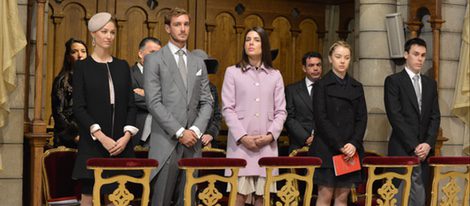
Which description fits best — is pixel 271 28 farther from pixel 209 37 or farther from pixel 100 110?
pixel 100 110

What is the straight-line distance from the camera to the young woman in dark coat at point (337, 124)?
18.3 feet

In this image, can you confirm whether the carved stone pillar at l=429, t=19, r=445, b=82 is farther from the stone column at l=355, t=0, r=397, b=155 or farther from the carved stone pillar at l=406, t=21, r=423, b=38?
the stone column at l=355, t=0, r=397, b=155

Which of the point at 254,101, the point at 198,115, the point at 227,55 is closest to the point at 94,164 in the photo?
the point at 198,115

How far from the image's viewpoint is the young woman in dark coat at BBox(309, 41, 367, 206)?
5.58 meters

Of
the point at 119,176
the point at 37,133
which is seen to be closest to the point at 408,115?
the point at 119,176

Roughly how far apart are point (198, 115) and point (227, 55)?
11.0 feet

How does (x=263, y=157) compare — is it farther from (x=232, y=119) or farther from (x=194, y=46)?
(x=194, y=46)

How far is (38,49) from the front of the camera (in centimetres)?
600

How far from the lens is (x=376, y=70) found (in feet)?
24.3

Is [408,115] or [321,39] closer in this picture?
[408,115]

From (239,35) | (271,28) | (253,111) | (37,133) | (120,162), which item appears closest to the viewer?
(120,162)

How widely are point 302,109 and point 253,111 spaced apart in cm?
107

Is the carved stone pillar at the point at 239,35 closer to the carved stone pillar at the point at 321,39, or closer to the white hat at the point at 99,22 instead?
the carved stone pillar at the point at 321,39

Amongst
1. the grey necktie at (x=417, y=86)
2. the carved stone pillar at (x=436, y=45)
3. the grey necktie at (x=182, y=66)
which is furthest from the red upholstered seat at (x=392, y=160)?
the carved stone pillar at (x=436, y=45)
